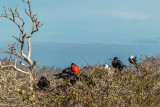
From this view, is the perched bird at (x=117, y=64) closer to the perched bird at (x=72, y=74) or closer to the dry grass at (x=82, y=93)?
the dry grass at (x=82, y=93)

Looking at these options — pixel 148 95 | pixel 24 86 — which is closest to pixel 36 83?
pixel 24 86

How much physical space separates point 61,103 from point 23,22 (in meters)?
4.05

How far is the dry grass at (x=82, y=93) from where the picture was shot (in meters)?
7.72

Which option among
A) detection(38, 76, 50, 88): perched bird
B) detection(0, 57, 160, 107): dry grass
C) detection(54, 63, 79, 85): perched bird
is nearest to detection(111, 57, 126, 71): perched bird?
detection(0, 57, 160, 107): dry grass

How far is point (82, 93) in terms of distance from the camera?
311 inches

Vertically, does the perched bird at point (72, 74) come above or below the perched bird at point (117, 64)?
below

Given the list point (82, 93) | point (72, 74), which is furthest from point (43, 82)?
point (82, 93)

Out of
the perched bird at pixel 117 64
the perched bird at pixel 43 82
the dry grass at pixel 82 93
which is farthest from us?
the perched bird at pixel 117 64

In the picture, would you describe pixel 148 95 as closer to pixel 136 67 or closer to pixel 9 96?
pixel 136 67

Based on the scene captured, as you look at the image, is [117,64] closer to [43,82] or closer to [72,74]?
[72,74]

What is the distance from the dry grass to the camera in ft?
25.3

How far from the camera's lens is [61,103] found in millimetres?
7906

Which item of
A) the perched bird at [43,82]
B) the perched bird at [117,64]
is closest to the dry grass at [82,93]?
the perched bird at [43,82]

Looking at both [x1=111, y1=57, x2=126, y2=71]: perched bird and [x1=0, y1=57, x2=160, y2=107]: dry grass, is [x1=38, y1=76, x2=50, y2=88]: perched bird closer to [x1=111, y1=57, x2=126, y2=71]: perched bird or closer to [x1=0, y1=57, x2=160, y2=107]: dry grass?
[x1=0, y1=57, x2=160, y2=107]: dry grass
